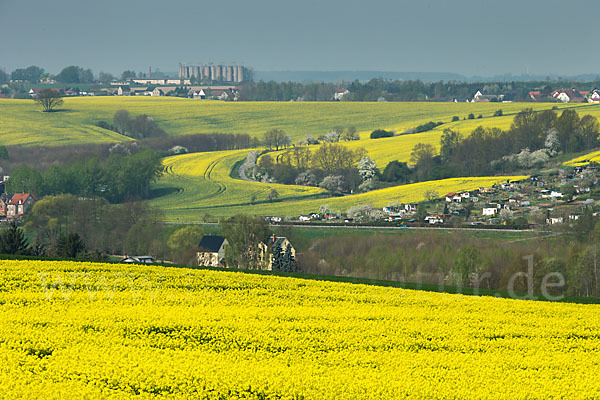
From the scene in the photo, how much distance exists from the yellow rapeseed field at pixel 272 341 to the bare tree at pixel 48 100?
15076 centimetres

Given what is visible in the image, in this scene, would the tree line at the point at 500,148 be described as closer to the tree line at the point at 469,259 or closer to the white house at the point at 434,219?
the white house at the point at 434,219

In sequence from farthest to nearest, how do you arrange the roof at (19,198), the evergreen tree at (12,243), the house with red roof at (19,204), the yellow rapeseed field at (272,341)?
the roof at (19,198) → the house with red roof at (19,204) → the evergreen tree at (12,243) → the yellow rapeseed field at (272,341)

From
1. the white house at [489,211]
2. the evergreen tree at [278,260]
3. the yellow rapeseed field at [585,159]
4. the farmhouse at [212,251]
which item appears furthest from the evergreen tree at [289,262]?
the yellow rapeseed field at [585,159]

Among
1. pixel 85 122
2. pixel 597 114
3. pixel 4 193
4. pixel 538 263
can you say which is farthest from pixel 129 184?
pixel 597 114

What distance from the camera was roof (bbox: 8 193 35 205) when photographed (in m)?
95.6

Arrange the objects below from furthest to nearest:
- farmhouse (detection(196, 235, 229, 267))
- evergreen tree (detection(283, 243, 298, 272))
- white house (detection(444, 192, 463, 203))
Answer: white house (detection(444, 192, 463, 203)), farmhouse (detection(196, 235, 229, 267)), evergreen tree (detection(283, 243, 298, 272))

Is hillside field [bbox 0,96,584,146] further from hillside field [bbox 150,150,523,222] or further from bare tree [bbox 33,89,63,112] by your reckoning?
hillside field [bbox 150,150,523,222]

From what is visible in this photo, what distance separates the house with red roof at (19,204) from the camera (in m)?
93.4

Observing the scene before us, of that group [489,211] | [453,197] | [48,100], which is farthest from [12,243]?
[48,100]

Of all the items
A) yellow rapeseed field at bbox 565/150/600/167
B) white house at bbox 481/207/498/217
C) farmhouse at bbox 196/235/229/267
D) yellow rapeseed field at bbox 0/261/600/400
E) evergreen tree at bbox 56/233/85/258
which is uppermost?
yellow rapeseed field at bbox 0/261/600/400

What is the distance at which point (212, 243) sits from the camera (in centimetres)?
6394

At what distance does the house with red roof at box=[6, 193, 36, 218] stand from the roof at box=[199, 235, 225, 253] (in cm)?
3626

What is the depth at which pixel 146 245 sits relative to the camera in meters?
68.0

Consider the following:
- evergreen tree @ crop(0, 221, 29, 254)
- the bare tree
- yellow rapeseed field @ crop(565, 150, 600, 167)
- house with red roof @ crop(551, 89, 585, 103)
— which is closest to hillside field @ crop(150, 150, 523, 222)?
yellow rapeseed field @ crop(565, 150, 600, 167)
